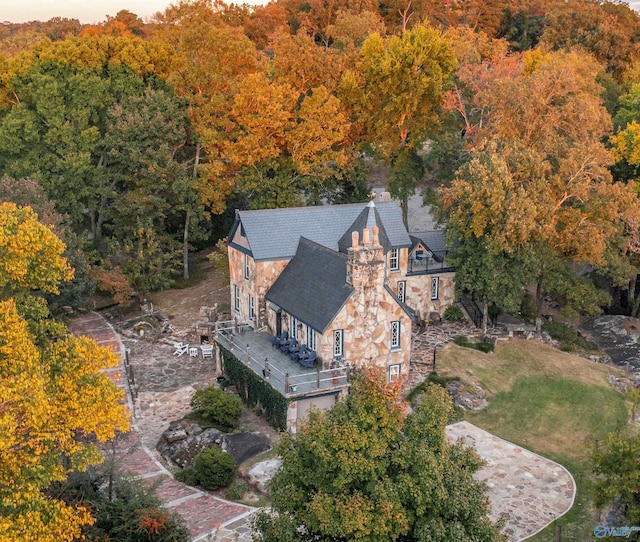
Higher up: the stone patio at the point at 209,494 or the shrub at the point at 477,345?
the shrub at the point at 477,345

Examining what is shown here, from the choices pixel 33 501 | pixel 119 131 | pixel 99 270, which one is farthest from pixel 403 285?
pixel 33 501

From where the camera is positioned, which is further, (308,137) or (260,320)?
(308,137)

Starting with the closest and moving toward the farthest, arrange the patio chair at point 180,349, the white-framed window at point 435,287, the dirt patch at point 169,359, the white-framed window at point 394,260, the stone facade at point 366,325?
the stone facade at point 366,325 → the dirt patch at point 169,359 → the patio chair at point 180,349 → the white-framed window at point 394,260 → the white-framed window at point 435,287

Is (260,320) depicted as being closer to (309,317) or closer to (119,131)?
(309,317)

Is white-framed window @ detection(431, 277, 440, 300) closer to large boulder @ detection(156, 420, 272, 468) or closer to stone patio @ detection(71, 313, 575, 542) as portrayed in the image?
stone patio @ detection(71, 313, 575, 542)

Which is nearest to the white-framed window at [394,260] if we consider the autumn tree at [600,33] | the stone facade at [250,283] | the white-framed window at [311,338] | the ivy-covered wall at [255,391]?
the stone facade at [250,283]

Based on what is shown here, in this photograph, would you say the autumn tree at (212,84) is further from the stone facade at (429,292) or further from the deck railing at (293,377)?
the deck railing at (293,377)

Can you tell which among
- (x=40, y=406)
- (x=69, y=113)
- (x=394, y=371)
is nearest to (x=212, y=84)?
(x=69, y=113)
